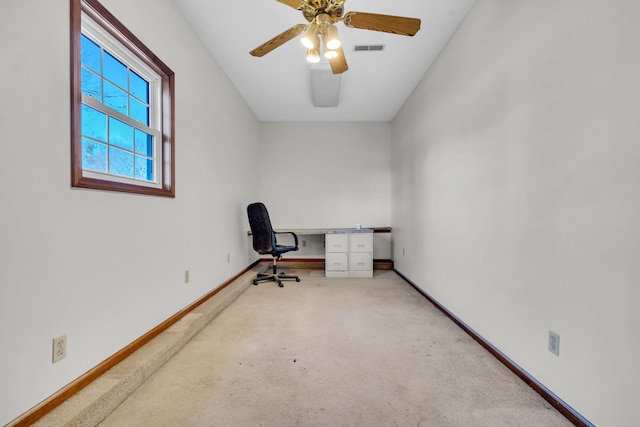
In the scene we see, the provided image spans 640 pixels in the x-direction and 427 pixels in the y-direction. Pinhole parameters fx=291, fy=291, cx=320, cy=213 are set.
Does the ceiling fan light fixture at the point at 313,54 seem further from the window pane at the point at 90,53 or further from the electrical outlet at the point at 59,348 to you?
the electrical outlet at the point at 59,348

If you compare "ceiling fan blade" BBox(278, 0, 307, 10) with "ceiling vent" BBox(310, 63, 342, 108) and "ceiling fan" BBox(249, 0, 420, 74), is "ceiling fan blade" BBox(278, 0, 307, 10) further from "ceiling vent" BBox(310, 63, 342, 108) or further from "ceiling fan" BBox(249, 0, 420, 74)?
"ceiling vent" BBox(310, 63, 342, 108)

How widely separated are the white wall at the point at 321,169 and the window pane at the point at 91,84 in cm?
373

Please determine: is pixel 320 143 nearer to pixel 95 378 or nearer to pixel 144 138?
pixel 144 138

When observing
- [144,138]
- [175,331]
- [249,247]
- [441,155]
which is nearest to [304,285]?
[249,247]

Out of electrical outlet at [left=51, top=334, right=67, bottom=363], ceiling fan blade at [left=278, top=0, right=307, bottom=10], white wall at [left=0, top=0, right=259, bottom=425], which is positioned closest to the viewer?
white wall at [left=0, top=0, right=259, bottom=425]

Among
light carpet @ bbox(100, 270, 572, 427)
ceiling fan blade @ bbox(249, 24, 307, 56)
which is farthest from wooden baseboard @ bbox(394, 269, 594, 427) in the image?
ceiling fan blade @ bbox(249, 24, 307, 56)

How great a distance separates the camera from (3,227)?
113 centimetres

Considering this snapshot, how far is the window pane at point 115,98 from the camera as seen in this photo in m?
1.81

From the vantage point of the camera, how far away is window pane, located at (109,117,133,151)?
6.01 ft

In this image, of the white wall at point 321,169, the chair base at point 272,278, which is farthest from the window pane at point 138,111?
the white wall at point 321,169

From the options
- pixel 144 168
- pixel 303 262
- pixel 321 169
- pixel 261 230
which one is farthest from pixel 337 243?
pixel 144 168

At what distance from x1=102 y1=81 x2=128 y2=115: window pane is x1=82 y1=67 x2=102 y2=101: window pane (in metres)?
0.05

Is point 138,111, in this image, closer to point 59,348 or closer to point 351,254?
point 59,348

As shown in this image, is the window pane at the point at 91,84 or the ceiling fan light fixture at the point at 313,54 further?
the ceiling fan light fixture at the point at 313,54
